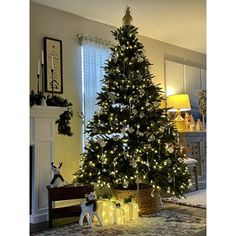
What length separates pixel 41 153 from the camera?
3.96 meters

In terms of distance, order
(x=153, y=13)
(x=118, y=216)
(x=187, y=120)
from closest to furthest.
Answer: (x=118, y=216) → (x=153, y=13) → (x=187, y=120)

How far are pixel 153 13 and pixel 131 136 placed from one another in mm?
1852

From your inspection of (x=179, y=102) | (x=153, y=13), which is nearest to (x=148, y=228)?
(x=153, y=13)

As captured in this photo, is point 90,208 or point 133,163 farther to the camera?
point 133,163

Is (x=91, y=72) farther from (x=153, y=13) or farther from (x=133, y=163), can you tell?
(x=133, y=163)

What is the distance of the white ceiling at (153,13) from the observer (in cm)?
447

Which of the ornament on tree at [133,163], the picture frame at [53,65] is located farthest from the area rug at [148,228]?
the picture frame at [53,65]

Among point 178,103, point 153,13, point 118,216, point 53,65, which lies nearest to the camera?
point 118,216

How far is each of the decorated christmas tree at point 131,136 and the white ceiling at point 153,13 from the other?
0.44 m

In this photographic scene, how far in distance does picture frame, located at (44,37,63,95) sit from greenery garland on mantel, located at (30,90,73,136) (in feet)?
0.77

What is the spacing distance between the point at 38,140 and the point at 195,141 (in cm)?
317

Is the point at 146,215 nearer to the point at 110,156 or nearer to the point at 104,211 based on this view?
the point at 104,211

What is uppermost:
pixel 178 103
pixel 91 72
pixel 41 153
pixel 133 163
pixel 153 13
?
pixel 153 13
